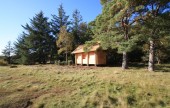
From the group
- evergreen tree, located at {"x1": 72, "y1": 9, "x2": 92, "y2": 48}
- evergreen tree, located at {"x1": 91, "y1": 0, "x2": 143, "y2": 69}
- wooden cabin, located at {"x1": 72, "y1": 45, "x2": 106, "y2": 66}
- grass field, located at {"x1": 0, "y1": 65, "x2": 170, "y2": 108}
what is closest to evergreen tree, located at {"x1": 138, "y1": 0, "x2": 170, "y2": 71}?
evergreen tree, located at {"x1": 91, "y1": 0, "x2": 143, "y2": 69}

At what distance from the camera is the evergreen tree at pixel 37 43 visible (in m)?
33.6

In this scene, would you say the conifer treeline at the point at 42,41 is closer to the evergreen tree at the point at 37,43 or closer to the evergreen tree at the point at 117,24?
the evergreen tree at the point at 37,43

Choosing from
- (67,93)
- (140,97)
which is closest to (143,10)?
(140,97)

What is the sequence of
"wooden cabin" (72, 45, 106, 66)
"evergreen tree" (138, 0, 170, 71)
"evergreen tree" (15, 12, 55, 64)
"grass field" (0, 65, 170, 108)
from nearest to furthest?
1. "grass field" (0, 65, 170, 108)
2. "evergreen tree" (138, 0, 170, 71)
3. "wooden cabin" (72, 45, 106, 66)
4. "evergreen tree" (15, 12, 55, 64)

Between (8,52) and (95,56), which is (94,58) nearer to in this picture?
(95,56)

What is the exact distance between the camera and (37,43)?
34250 millimetres

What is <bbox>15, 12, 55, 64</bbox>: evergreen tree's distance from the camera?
110 ft

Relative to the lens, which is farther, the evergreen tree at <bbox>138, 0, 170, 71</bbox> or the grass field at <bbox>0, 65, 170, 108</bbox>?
the evergreen tree at <bbox>138, 0, 170, 71</bbox>

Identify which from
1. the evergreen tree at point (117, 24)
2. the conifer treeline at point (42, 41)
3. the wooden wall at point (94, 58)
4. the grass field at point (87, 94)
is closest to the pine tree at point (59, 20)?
the conifer treeline at point (42, 41)

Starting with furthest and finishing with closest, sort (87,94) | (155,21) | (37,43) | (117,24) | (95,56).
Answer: (37,43), (95,56), (117,24), (155,21), (87,94)

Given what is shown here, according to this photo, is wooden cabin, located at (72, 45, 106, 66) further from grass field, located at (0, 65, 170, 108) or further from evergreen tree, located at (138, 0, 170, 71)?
grass field, located at (0, 65, 170, 108)

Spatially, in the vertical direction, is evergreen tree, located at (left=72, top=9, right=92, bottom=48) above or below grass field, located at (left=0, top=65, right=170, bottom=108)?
above

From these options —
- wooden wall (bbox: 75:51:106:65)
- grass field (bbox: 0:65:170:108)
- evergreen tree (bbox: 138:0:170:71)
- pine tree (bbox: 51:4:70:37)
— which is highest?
pine tree (bbox: 51:4:70:37)

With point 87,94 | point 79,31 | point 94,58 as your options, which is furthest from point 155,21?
point 79,31
